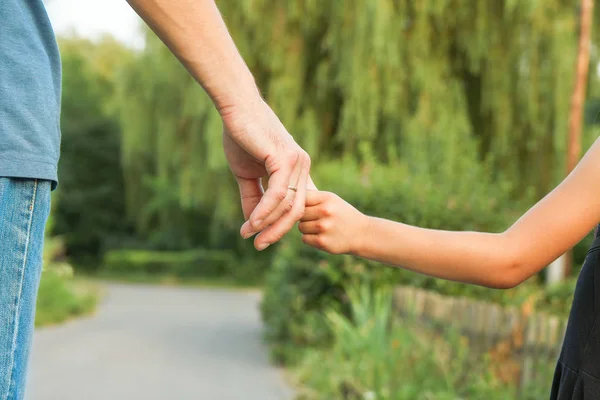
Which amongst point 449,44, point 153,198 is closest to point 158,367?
point 449,44

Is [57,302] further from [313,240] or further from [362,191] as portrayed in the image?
[313,240]

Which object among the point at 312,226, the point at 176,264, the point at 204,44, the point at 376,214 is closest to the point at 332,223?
the point at 312,226

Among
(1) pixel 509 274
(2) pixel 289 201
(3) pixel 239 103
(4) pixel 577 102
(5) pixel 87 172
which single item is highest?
(5) pixel 87 172

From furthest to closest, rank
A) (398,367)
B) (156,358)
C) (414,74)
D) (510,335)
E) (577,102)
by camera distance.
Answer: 1. (414,74)
2. (577,102)
3. (156,358)
4. (398,367)
5. (510,335)

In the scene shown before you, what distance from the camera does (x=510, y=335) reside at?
14.5ft

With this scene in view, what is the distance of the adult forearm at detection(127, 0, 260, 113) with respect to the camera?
150cm

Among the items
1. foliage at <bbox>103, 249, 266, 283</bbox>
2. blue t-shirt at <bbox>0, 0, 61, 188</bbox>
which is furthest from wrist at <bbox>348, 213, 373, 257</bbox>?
foliage at <bbox>103, 249, 266, 283</bbox>

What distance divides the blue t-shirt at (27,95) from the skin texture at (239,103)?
21cm

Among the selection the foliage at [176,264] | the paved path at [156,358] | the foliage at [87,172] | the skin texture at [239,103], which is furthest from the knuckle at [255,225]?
the foliage at [87,172]

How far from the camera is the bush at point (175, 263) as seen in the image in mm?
27516

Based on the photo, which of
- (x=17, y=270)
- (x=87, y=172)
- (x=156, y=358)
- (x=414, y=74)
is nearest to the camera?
(x=17, y=270)

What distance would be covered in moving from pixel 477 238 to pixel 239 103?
0.54 m

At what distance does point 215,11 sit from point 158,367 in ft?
22.4

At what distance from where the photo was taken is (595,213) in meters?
1.54
